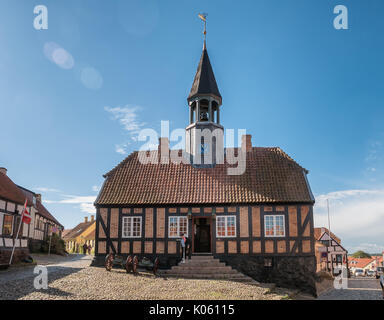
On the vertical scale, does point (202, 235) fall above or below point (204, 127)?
below

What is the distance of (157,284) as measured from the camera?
15.3 meters

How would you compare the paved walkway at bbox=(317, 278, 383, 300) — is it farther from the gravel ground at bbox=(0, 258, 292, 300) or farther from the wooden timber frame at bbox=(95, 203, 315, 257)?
the gravel ground at bbox=(0, 258, 292, 300)

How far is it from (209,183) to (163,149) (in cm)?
429

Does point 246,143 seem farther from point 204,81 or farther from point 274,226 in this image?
point 274,226

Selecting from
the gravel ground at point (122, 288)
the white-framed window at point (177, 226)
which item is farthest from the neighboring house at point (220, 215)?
the gravel ground at point (122, 288)

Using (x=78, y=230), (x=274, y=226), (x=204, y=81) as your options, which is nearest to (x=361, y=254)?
(x=78, y=230)

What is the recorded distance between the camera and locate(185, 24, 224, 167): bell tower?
22.6m

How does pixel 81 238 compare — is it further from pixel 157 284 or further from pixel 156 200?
pixel 157 284

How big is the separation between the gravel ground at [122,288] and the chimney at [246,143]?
29.5 ft

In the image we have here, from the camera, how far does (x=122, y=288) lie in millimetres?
14289

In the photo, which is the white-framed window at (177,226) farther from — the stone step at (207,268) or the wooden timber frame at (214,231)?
the stone step at (207,268)

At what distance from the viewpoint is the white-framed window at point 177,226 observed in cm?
2022

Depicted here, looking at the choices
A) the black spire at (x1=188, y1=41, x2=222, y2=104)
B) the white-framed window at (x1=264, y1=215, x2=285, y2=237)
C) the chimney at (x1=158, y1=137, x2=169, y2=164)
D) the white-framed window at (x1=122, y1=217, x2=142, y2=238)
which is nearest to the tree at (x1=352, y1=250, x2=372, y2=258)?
the white-framed window at (x1=264, y1=215, x2=285, y2=237)

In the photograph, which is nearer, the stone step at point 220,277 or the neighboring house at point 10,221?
the stone step at point 220,277
